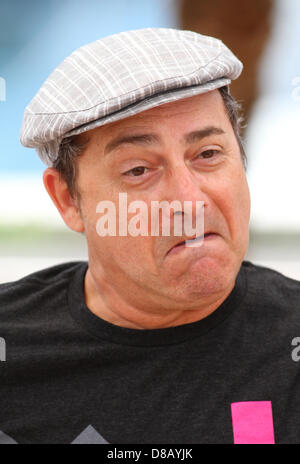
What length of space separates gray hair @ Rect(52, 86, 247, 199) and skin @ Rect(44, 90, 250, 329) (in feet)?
0.09

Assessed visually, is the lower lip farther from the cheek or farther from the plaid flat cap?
the plaid flat cap

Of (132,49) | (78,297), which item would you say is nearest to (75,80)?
(132,49)

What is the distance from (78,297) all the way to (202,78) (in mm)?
718

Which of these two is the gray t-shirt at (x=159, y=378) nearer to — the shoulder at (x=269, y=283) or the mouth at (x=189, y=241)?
the shoulder at (x=269, y=283)

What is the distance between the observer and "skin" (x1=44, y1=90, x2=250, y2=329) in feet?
3.73

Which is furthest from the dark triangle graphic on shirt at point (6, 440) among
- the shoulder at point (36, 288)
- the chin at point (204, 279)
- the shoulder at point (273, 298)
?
the shoulder at point (273, 298)

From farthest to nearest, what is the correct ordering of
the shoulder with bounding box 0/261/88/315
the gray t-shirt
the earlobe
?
the shoulder with bounding box 0/261/88/315 < the earlobe < the gray t-shirt

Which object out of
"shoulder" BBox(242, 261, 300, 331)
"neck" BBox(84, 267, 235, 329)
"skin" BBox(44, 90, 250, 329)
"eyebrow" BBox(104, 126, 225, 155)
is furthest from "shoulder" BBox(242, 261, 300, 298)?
"eyebrow" BBox(104, 126, 225, 155)

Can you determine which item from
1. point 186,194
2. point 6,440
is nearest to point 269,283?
point 186,194

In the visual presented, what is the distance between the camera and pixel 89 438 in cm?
123

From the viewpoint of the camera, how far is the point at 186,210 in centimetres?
111

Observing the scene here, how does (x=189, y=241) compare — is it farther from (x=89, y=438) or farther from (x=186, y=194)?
(x=89, y=438)

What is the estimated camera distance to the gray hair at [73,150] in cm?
126
